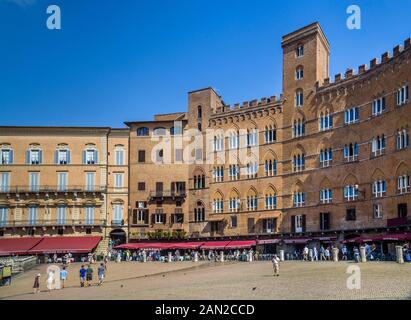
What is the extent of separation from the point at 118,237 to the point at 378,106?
33.0 meters

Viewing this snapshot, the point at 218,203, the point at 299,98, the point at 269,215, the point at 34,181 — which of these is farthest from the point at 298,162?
the point at 34,181

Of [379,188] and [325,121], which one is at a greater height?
[325,121]

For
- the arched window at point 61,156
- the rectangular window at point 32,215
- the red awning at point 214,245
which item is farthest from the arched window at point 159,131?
the rectangular window at point 32,215

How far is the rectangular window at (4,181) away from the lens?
65.1 metres

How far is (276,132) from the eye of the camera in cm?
6078

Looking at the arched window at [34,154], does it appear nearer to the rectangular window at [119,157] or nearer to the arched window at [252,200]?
the rectangular window at [119,157]

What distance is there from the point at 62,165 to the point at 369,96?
114 feet

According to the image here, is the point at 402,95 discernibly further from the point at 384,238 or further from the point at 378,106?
the point at 384,238

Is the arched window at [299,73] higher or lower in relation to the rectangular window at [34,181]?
higher

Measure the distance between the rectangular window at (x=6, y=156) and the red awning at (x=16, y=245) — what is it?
8.90 metres

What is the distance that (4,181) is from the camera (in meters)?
65.4

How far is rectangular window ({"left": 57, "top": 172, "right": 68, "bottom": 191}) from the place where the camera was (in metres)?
65.2

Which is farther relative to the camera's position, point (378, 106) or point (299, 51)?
point (299, 51)
